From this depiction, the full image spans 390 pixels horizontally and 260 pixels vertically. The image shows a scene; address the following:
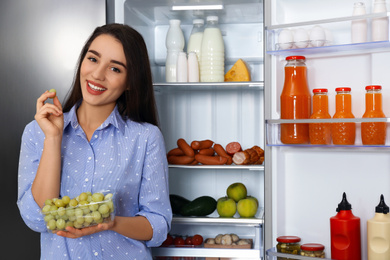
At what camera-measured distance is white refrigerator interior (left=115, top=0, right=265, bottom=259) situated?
7.35 feet

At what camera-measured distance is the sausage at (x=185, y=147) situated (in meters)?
2.16

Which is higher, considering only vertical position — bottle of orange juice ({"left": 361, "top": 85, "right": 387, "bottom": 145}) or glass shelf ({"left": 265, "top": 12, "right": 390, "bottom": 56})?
glass shelf ({"left": 265, "top": 12, "right": 390, "bottom": 56})

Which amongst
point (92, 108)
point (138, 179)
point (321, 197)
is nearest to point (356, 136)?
point (321, 197)

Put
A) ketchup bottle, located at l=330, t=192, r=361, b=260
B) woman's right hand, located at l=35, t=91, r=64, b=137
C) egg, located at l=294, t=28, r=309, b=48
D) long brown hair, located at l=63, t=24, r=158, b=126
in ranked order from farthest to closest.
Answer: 1. egg, located at l=294, t=28, r=309, b=48
2. ketchup bottle, located at l=330, t=192, r=361, b=260
3. long brown hair, located at l=63, t=24, r=158, b=126
4. woman's right hand, located at l=35, t=91, r=64, b=137

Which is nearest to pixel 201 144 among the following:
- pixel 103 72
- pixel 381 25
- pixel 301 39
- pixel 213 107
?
pixel 213 107

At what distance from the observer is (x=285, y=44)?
6.03ft

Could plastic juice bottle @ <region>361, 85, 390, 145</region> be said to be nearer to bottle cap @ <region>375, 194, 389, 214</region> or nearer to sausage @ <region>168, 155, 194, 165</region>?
bottle cap @ <region>375, 194, 389, 214</region>

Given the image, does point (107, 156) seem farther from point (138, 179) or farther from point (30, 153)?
point (30, 153)

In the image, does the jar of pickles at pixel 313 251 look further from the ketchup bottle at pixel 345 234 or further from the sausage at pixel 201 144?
the sausage at pixel 201 144

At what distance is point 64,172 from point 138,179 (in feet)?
0.76

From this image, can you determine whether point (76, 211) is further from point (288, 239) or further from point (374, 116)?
point (374, 116)

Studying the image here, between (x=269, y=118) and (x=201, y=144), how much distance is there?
1.41 feet

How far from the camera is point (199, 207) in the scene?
2135 millimetres

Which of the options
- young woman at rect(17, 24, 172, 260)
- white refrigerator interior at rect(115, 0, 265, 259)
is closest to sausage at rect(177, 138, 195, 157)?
white refrigerator interior at rect(115, 0, 265, 259)
